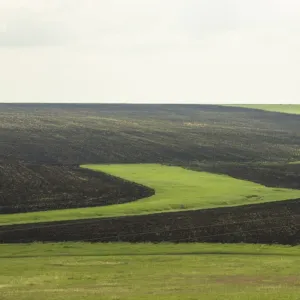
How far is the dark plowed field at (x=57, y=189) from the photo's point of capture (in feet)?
209

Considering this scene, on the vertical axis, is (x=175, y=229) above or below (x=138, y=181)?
above

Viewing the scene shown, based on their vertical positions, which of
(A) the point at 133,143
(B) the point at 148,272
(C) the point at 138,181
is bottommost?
(C) the point at 138,181

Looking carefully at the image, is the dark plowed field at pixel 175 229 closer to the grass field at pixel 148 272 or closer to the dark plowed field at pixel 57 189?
the grass field at pixel 148 272

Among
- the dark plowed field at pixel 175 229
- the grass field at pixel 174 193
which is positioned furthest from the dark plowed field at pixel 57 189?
the dark plowed field at pixel 175 229

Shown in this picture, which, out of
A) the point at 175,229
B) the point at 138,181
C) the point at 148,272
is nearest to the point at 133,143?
the point at 138,181

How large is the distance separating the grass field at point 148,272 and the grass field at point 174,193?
1072 cm

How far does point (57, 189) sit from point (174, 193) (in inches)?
464

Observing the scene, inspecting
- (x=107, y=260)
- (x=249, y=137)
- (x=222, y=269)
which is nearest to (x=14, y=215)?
(x=107, y=260)

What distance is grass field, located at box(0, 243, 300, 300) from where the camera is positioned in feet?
107

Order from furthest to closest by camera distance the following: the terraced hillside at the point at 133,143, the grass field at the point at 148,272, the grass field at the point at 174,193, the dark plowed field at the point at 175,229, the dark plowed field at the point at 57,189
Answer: the terraced hillside at the point at 133,143
the dark plowed field at the point at 57,189
the grass field at the point at 174,193
the dark plowed field at the point at 175,229
the grass field at the point at 148,272

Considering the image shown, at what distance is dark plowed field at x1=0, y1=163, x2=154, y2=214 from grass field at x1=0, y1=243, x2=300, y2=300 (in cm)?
1576

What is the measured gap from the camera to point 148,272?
128 feet

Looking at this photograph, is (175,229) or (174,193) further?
(174,193)

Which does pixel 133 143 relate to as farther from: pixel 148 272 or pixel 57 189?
pixel 148 272
